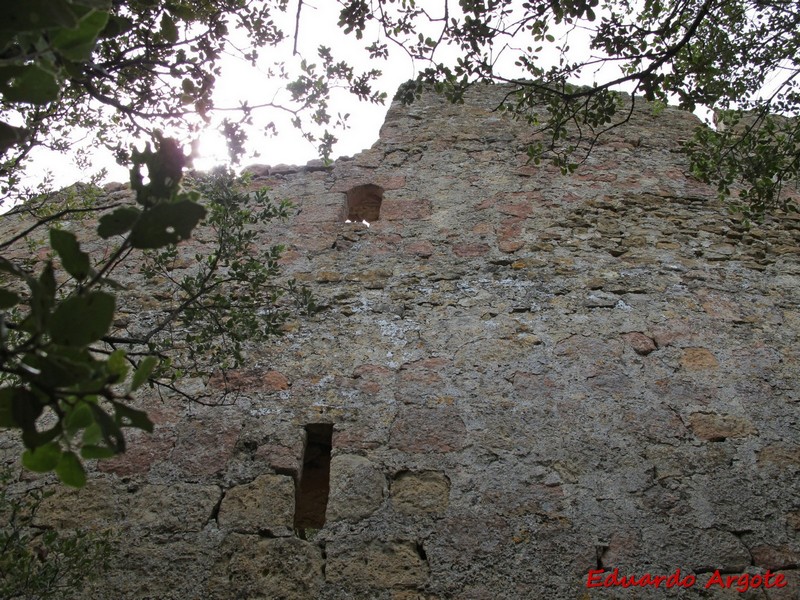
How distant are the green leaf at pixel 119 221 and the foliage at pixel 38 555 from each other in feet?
5.72

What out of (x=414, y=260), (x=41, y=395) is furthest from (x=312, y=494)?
(x=41, y=395)

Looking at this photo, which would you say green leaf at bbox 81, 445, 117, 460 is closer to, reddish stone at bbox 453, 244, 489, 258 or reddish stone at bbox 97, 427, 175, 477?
reddish stone at bbox 97, 427, 175, 477

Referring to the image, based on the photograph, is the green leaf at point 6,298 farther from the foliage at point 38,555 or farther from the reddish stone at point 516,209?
the reddish stone at point 516,209

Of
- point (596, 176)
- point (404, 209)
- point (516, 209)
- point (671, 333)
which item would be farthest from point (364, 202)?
point (671, 333)

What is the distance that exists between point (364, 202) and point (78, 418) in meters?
3.43

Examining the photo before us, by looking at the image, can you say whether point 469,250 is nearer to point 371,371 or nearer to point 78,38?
point 371,371

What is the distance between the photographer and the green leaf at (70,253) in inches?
37.6

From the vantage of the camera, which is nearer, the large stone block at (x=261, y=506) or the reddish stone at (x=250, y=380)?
the large stone block at (x=261, y=506)

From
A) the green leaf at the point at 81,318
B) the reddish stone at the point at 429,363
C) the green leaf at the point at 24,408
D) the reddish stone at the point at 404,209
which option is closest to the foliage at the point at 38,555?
the reddish stone at the point at 429,363

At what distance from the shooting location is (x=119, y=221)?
1005 millimetres

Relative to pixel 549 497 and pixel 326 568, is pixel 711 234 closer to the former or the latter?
pixel 549 497

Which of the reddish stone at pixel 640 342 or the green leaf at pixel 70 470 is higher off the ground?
the reddish stone at pixel 640 342

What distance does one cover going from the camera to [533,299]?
3.35m

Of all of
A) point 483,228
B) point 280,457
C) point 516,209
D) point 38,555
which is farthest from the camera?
point 516,209
